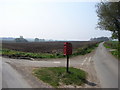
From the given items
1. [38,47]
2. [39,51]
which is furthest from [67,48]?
[38,47]

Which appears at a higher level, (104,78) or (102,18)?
(102,18)

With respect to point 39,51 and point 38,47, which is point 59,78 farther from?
point 38,47

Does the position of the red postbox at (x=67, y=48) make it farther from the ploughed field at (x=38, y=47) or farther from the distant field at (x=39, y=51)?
the ploughed field at (x=38, y=47)

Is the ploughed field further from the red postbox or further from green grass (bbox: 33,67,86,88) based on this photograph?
green grass (bbox: 33,67,86,88)

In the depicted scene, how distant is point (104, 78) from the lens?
10.8m

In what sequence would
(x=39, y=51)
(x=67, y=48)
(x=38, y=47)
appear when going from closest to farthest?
(x=67, y=48), (x=39, y=51), (x=38, y=47)

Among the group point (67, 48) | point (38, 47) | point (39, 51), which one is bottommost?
point (39, 51)

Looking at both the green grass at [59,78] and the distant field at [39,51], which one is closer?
the green grass at [59,78]

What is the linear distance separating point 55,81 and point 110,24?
84.4 ft

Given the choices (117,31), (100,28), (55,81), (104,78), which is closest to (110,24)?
(117,31)

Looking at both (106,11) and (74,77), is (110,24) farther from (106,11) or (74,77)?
(74,77)

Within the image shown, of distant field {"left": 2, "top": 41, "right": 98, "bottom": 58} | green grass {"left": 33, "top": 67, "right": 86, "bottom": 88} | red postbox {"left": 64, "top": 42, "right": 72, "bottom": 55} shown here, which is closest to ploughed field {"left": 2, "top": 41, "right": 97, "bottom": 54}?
distant field {"left": 2, "top": 41, "right": 98, "bottom": 58}

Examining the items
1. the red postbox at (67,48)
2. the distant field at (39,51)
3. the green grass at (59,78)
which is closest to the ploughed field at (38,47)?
the distant field at (39,51)

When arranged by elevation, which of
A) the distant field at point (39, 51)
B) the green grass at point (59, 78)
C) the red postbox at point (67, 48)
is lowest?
the green grass at point (59, 78)
